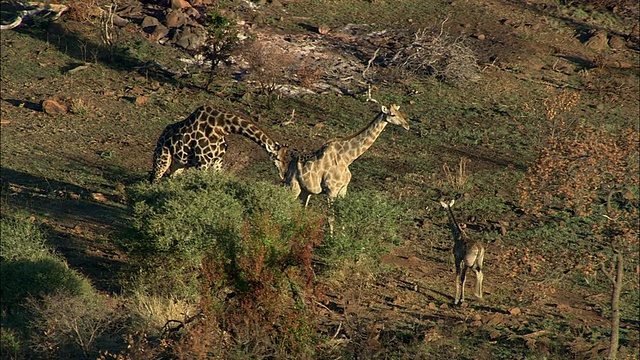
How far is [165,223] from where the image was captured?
51.8ft

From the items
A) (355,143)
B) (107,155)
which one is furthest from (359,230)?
(107,155)

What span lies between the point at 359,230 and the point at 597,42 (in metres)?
21.6

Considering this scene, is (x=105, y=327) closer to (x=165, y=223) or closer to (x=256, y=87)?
(x=165, y=223)

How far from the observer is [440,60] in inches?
1241

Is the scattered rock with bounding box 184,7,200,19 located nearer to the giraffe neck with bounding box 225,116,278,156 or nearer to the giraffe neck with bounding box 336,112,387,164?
the giraffe neck with bounding box 225,116,278,156

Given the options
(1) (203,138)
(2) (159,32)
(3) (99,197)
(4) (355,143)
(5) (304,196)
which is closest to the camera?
(4) (355,143)

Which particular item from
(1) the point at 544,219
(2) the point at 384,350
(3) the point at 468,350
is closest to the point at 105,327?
(2) the point at 384,350

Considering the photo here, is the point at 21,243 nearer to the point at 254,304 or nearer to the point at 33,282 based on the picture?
the point at 33,282

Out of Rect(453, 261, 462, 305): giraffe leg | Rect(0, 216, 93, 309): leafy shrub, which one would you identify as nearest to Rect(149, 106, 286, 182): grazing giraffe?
Rect(0, 216, 93, 309): leafy shrub

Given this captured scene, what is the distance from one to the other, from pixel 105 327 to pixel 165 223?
2.56 m

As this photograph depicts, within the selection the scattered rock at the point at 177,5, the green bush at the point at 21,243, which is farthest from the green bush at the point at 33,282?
the scattered rock at the point at 177,5

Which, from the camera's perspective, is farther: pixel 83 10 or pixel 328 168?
pixel 83 10

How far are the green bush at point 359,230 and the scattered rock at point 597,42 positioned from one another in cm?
2019

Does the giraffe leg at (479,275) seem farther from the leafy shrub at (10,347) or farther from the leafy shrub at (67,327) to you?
the leafy shrub at (10,347)
